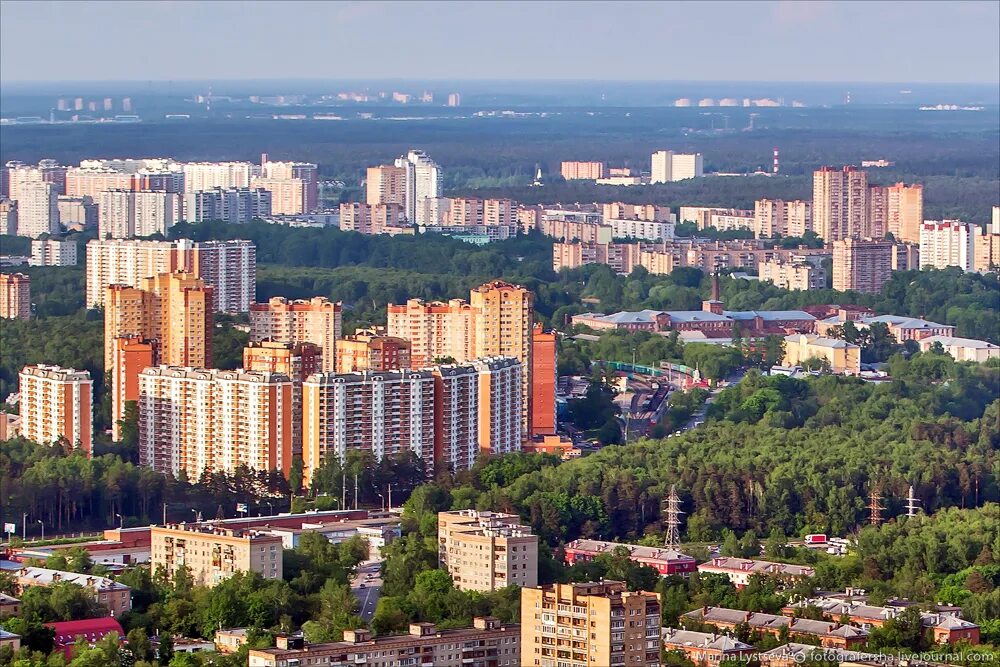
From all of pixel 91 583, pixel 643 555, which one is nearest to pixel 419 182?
pixel 643 555

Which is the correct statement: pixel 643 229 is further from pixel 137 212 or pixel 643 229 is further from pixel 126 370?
pixel 126 370

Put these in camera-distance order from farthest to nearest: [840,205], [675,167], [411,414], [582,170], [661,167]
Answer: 1. [582,170]
2. [661,167]
3. [675,167]
4. [840,205]
5. [411,414]

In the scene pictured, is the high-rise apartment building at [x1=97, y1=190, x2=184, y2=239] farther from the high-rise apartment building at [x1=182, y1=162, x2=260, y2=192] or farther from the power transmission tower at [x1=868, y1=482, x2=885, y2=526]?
the power transmission tower at [x1=868, y1=482, x2=885, y2=526]

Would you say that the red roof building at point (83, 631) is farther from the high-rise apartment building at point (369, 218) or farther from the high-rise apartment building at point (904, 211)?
the high-rise apartment building at point (369, 218)

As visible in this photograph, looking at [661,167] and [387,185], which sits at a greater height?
[387,185]

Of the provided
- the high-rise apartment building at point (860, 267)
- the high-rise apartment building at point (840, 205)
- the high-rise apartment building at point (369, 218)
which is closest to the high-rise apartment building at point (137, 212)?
the high-rise apartment building at point (369, 218)

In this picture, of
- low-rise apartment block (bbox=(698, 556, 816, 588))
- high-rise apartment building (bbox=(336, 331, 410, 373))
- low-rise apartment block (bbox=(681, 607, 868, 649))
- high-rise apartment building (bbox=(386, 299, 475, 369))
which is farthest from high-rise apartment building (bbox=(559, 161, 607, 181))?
low-rise apartment block (bbox=(681, 607, 868, 649))

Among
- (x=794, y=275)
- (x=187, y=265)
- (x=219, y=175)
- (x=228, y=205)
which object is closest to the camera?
(x=187, y=265)
